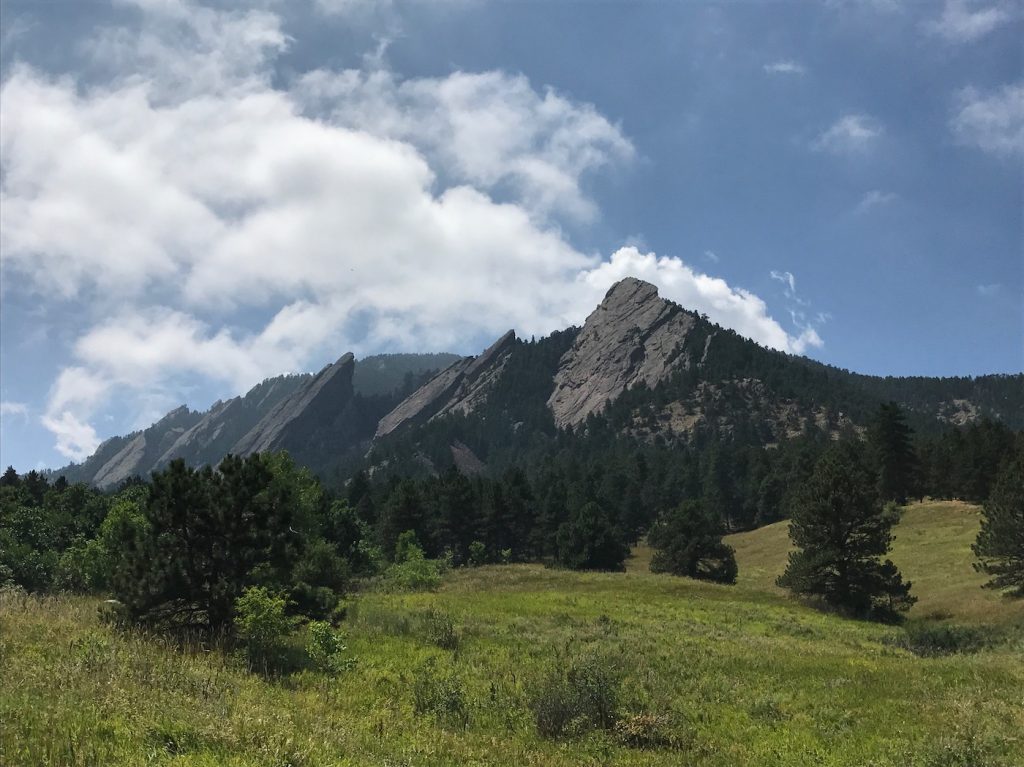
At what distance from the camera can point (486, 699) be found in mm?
15398

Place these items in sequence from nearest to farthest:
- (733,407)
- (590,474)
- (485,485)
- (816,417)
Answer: (485,485) → (590,474) → (816,417) → (733,407)

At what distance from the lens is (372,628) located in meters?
25.0

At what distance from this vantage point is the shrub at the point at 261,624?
607 inches

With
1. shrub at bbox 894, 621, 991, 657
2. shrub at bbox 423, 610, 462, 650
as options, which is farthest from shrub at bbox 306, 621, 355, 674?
shrub at bbox 894, 621, 991, 657

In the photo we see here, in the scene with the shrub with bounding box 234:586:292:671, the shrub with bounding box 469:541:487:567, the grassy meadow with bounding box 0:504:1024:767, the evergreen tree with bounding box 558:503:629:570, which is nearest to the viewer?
the grassy meadow with bounding box 0:504:1024:767

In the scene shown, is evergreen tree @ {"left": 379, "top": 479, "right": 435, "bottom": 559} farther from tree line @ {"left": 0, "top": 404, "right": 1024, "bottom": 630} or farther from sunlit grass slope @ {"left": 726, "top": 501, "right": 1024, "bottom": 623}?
sunlit grass slope @ {"left": 726, "top": 501, "right": 1024, "bottom": 623}

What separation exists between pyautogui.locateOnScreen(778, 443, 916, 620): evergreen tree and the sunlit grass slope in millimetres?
2580

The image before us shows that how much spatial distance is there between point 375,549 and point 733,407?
494 feet

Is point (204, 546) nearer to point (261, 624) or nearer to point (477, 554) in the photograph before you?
point (261, 624)

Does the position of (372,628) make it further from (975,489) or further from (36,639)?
(975,489)

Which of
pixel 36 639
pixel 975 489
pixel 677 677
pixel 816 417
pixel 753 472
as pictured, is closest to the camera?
pixel 36 639

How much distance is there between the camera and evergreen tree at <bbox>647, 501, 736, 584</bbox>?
65.1 metres

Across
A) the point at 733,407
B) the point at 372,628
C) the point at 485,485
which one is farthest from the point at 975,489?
the point at 733,407

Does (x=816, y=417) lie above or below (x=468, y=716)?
above
